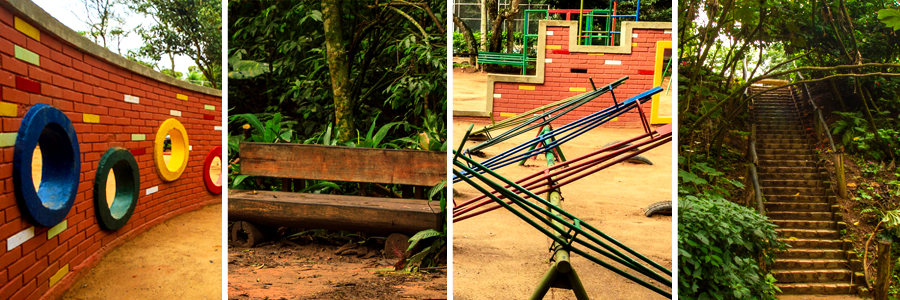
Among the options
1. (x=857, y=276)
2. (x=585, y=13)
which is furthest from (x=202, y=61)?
(x=857, y=276)

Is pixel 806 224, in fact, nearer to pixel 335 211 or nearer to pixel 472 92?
pixel 472 92

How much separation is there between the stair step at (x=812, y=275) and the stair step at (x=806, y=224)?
0.19 m

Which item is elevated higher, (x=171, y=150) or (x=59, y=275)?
(x=171, y=150)

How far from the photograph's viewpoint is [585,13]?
4.42ft

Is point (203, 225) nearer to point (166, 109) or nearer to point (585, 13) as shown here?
point (166, 109)

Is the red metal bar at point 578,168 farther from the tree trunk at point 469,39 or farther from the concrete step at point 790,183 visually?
the concrete step at point 790,183

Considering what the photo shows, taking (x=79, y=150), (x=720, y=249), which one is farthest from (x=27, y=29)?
(x=720, y=249)

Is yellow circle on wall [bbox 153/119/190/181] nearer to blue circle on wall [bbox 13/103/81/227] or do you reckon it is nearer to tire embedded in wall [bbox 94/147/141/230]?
tire embedded in wall [bbox 94/147/141/230]

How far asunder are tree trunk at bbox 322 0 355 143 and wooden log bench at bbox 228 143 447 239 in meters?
0.13

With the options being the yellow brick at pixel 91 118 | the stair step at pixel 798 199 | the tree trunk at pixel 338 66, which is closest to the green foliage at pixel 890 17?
the stair step at pixel 798 199

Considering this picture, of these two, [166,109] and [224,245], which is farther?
[224,245]

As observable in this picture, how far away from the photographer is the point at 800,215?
1936 millimetres

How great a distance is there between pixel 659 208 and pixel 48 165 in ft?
6.19

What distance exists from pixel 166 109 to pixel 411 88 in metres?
0.88
